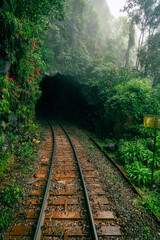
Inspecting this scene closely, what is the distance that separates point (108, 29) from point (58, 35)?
83.8 ft

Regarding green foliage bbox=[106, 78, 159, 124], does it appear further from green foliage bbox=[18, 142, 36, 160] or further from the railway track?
green foliage bbox=[18, 142, 36, 160]

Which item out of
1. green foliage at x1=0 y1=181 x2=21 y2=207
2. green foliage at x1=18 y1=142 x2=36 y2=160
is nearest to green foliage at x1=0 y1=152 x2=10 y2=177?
green foliage at x1=0 y1=181 x2=21 y2=207

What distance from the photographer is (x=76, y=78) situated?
1784cm

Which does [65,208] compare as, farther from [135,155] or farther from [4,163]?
[135,155]

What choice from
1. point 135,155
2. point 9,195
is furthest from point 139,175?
point 9,195

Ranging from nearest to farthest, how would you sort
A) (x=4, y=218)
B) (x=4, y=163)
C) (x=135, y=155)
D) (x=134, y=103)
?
(x=4, y=218), (x=4, y=163), (x=135, y=155), (x=134, y=103)

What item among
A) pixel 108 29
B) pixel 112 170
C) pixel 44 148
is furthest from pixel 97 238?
pixel 108 29

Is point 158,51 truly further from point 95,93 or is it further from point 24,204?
point 24,204

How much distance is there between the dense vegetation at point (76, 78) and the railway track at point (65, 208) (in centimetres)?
167

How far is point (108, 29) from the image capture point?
39094 millimetres

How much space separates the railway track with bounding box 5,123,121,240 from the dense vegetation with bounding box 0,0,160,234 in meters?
1.67

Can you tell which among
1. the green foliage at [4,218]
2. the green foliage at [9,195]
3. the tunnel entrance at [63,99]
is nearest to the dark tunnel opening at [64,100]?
the tunnel entrance at [63,99]

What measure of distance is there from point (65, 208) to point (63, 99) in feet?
65.0

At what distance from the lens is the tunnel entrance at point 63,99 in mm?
16859
